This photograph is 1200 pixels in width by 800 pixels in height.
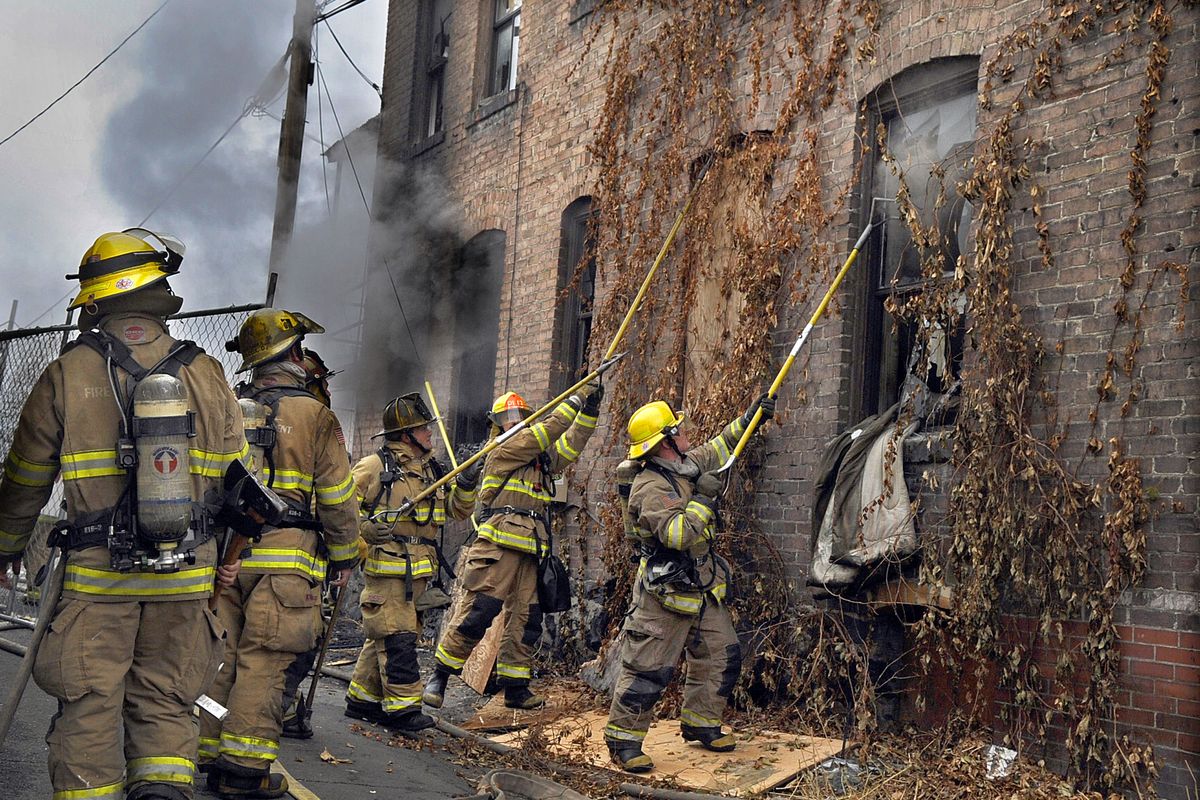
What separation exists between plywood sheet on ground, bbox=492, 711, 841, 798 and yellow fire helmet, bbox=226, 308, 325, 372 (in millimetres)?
2872

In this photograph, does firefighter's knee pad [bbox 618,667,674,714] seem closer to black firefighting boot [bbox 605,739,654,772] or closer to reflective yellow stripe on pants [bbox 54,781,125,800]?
black firefighting boot [bbox 605,739,654,772]

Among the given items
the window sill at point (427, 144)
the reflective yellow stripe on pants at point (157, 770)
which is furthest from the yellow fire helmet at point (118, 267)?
the window sill at point (427, 144)

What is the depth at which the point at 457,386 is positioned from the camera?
493 inches

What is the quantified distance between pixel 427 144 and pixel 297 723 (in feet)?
27.0

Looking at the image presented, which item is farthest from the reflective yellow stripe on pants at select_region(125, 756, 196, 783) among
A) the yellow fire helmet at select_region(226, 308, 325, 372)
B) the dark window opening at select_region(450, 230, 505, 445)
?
the dark window opening at select_region(450, 230, 505, 445)

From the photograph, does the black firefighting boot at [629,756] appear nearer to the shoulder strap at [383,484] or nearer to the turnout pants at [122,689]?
the shoulder strap at [383,484]

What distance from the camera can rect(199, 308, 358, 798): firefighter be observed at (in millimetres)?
5340

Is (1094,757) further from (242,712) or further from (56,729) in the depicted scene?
(56,729)

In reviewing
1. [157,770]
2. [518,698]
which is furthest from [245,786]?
[518,698]

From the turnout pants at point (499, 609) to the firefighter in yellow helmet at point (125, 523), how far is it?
379 centimetres

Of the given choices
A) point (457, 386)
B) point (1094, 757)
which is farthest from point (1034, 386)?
point (457, 386)

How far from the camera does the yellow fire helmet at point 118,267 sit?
4.17 m

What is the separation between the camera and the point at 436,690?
26.9 ft

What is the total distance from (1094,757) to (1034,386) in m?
1.90
